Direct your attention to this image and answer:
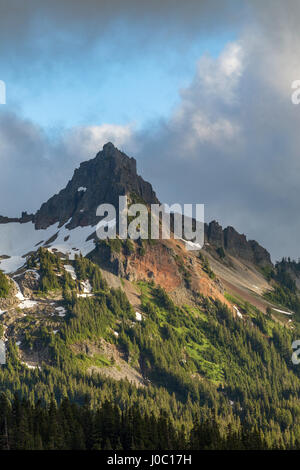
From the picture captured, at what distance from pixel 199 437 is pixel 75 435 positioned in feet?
112
